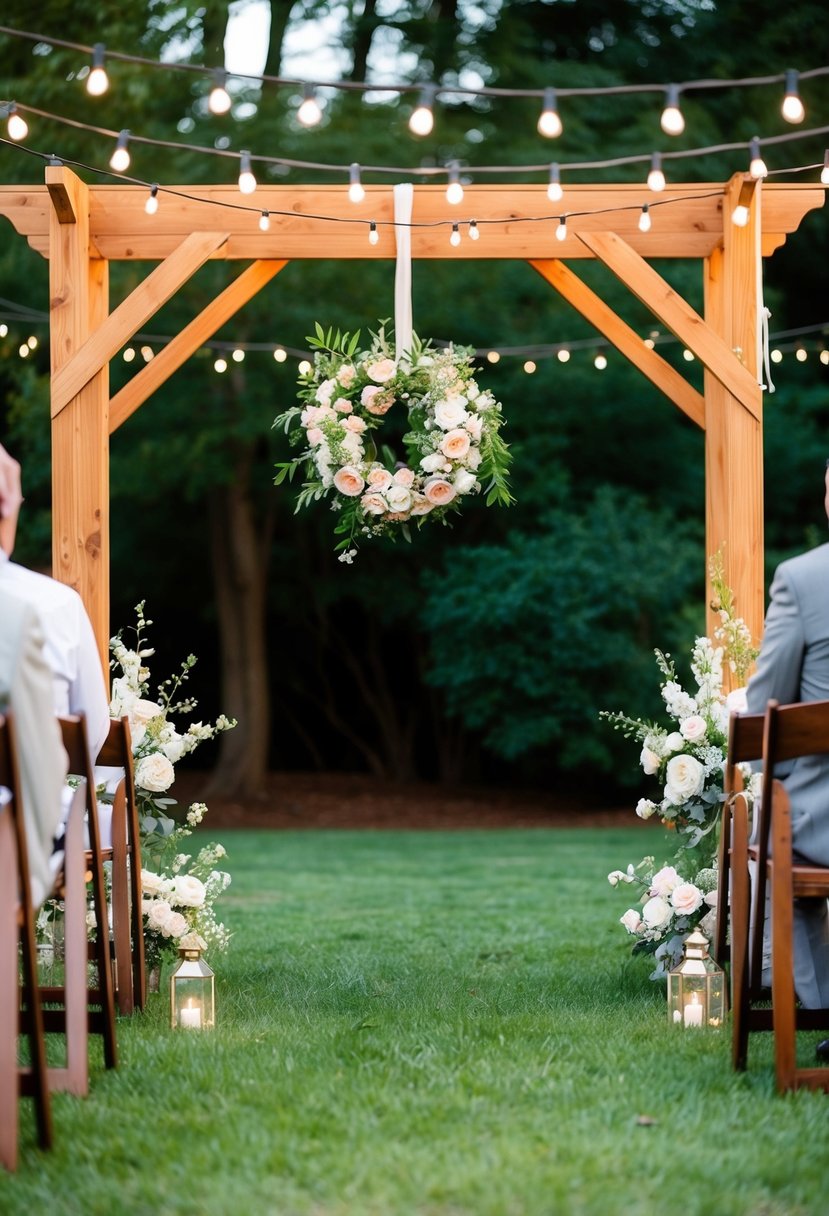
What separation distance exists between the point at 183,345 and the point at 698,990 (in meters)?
3.08

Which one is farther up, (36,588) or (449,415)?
(449,415)

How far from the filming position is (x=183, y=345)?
5625mm

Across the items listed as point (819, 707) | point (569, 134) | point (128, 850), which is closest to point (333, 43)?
point (569, 134)

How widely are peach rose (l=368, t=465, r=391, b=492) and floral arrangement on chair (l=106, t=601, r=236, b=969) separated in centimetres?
91

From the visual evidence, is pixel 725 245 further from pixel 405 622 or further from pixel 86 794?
pixel 405 622

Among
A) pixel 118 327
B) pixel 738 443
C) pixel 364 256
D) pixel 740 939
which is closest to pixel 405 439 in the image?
pixel 364 256

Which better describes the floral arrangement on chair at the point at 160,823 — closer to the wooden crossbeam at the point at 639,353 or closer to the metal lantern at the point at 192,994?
the metal lantern at the point at 192,994

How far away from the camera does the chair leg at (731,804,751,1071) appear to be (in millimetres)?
3641

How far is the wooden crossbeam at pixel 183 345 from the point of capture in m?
5.61

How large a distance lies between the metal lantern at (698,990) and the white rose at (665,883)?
60cm

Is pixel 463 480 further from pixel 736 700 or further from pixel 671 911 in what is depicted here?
pixel 671 911

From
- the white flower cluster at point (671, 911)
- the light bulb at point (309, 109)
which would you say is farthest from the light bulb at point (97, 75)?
the white flower cluster at point (671, 911)

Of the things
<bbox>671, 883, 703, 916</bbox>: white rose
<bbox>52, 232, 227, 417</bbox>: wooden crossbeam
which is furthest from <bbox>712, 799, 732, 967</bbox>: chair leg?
<bbox>52, 232, 227, 417</bbox>: wooden crossbeam

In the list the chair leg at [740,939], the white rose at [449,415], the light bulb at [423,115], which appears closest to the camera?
the chair leg at [740,939]
